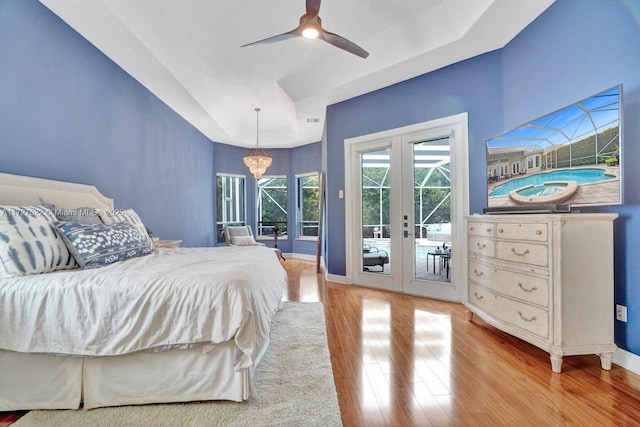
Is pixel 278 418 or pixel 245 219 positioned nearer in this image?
pixel 278 418

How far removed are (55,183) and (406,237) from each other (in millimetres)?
3955

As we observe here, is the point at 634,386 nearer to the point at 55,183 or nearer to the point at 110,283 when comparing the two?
the point at 110,283

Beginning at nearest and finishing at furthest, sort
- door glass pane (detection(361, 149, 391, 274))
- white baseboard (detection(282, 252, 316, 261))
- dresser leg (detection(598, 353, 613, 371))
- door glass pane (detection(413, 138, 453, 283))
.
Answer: dresser leg (detection(598, 353, 613, 371)) < door glass pane (detection(413, 138, 453, 283)) < door glass pane (detection(361, 149, 391, 274)) < white baseboard (detection(282, 252, 316, 261))

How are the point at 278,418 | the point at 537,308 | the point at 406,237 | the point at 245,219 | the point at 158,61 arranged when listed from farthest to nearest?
1. the point at 245,219
2. the point at 406,237
3. the point at 158,61
4. the point at 537,308
5. the point at 278,418

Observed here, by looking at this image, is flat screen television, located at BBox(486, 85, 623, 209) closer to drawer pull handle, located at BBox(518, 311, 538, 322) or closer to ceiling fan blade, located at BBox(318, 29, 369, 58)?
drawer pull handle, located at BBox(518, 311, 538, 322)

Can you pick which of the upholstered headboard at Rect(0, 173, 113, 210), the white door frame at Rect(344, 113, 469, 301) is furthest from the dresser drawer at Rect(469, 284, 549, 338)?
the upholstered headboard at Rect(0, 173, 113, 210)

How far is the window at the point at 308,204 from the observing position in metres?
7.71

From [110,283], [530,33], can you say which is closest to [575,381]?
[110,283]

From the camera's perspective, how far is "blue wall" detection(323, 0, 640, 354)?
6.84 feet

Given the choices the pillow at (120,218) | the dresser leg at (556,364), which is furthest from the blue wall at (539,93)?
the pillow at (120,218)

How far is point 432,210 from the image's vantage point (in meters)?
4.01

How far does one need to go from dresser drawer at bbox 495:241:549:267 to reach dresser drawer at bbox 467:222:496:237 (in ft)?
0.46

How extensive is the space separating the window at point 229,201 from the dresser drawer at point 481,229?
594 centimetres

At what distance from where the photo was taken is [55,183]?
8.42ft
